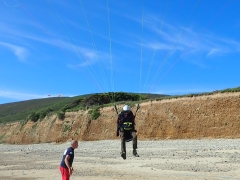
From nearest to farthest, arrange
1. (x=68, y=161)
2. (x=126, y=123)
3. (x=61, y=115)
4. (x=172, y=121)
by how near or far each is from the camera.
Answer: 1. (x=68, y=161)
2. (x=126, y=123)
3. (x=172, y=121)
4. (x=61, y=115)

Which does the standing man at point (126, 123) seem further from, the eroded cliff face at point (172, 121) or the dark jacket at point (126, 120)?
the eroded cliff face at point (172, 121)

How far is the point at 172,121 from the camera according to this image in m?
46.8

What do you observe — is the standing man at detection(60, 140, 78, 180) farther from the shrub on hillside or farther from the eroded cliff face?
the shrub on hillside

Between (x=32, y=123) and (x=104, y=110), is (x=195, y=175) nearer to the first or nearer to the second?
(x=104, y=110)

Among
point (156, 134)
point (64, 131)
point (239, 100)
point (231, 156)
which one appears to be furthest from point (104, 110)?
point (231, 156)

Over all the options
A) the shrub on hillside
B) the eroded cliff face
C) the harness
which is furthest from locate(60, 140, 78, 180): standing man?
the shrub on hillside

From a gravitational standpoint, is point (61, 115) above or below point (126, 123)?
above

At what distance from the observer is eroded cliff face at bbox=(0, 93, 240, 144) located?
4203cm

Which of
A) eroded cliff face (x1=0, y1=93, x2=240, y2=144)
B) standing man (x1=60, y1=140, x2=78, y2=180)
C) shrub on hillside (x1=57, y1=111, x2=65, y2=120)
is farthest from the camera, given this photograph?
shrub on hillside (x1=57, y1=111, x2=65, y2=120)

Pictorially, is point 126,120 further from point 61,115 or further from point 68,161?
point 61,115

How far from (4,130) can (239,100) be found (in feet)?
202

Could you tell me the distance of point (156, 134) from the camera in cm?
4719

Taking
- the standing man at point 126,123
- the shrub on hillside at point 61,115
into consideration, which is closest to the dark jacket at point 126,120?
the standing man at point 126,123

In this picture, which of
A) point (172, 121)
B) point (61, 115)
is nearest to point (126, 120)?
point (172, 121)
